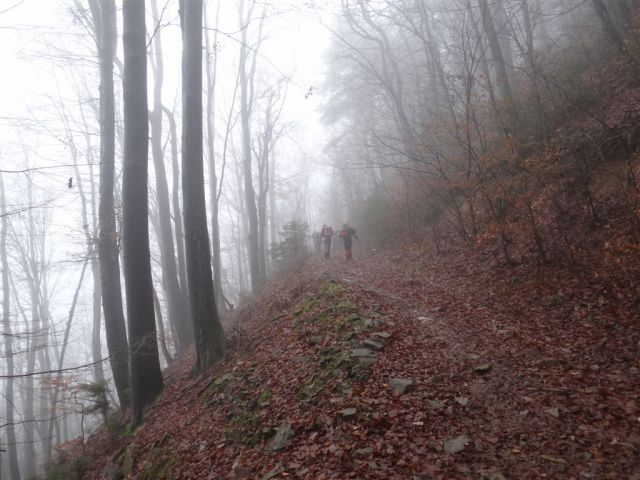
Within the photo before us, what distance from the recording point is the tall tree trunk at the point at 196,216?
22.7 ft

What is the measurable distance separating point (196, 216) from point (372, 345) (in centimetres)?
412

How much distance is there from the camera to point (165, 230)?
44.9 ft

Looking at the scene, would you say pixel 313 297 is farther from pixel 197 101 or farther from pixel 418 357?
pixel 197 101

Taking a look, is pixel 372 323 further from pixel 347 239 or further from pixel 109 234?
pixel 347 239

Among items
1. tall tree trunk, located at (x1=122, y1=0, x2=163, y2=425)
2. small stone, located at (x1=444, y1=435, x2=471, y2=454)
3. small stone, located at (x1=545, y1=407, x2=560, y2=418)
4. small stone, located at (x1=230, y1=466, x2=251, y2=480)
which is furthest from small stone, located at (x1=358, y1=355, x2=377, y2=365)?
tall tree trunk, located at (x1=122, y1=0, x2=163, y2=425)

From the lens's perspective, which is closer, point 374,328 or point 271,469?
point 271,469

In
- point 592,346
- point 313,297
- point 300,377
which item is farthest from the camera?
point 313,297

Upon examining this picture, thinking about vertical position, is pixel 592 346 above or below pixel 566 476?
above

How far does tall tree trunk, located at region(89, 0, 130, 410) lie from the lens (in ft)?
29.1

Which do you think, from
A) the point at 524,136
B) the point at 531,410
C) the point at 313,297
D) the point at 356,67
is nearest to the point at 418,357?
the point at 531,410

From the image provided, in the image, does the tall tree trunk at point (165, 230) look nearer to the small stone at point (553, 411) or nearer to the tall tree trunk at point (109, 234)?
the tall tree trunk at point (109, 234)

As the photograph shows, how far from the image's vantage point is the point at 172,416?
589 centimetres

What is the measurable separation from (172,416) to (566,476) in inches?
213

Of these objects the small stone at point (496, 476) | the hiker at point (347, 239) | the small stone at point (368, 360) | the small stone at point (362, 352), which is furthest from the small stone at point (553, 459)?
the hiker at point (347, 239)
